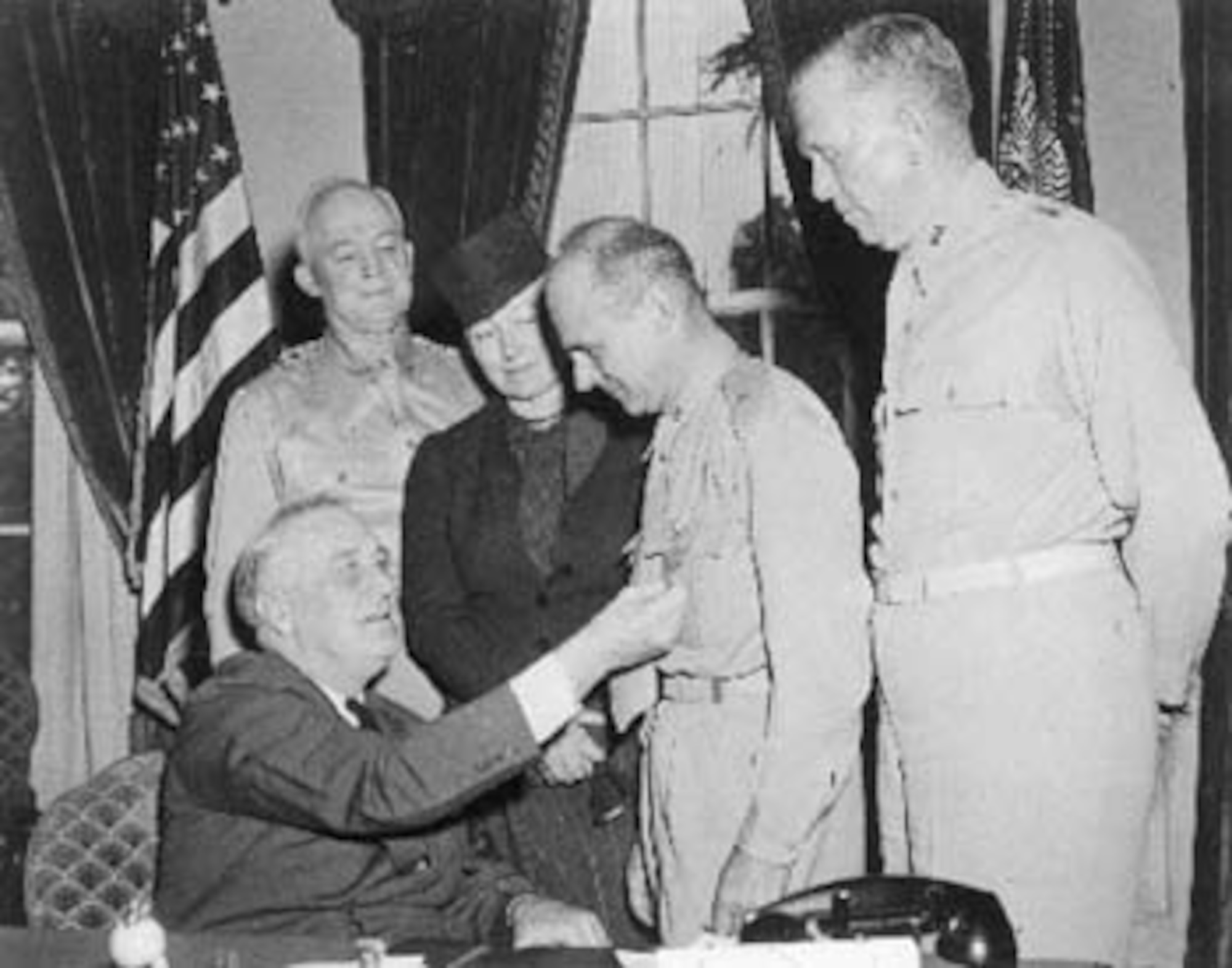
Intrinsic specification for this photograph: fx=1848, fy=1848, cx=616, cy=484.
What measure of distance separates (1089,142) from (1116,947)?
293cm

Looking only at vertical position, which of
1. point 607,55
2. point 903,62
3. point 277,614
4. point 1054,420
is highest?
point 607,55

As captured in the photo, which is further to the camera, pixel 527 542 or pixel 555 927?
pixel 527 542

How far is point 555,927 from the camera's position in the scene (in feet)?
7.88

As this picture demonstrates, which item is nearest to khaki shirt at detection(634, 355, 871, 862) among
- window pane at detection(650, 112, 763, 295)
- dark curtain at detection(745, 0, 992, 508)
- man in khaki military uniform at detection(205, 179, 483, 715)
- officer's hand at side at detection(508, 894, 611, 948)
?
officer's hand at side at detection(508, 894, 611, 948)

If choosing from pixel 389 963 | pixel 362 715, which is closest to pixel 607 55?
pixel 362 715

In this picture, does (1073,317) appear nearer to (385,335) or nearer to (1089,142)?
(385,335)

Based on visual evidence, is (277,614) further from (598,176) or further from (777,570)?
(598,176)

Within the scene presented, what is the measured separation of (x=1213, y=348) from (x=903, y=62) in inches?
95.8

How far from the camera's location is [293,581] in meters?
2.72

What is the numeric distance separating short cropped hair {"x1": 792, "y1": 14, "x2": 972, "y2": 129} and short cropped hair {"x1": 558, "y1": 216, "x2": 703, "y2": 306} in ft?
1.12

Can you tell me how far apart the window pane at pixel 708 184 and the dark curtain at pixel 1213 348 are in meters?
1.29

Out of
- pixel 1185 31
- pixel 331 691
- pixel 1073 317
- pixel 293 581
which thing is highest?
pixel 1185 31

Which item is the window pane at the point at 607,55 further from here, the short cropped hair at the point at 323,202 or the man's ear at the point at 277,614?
the man's ear at the point at 277,614

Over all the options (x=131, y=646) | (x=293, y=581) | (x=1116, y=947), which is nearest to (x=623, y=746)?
(x=293, y=581)
